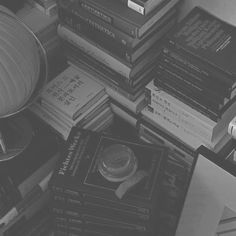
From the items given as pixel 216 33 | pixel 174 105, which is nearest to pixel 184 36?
pixel 216 33

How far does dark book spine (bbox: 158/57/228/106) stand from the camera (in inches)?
51.0

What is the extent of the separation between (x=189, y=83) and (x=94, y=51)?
12.8 inches

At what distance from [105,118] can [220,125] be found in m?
0.38

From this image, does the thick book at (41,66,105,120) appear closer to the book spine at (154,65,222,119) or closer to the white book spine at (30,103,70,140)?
the white book spine at (30,103,70,140)

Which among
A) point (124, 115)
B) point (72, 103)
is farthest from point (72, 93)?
point (124, 115)

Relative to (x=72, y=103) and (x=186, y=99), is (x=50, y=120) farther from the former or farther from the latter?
(x=186, y=99)

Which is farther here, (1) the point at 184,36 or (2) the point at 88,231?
(2) the point at 88,231

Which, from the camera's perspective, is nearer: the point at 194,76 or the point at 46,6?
the point at 194,76

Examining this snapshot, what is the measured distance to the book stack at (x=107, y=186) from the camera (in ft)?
4.30

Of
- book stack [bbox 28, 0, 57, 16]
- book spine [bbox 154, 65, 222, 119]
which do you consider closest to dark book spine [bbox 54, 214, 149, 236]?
book spine [bbox 154, 65, 222, 119]

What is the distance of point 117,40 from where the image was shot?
1.39 m

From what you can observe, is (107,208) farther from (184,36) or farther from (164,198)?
(184,36)

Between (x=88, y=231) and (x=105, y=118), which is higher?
(x=105, y=118)

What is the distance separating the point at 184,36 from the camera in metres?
1.32
